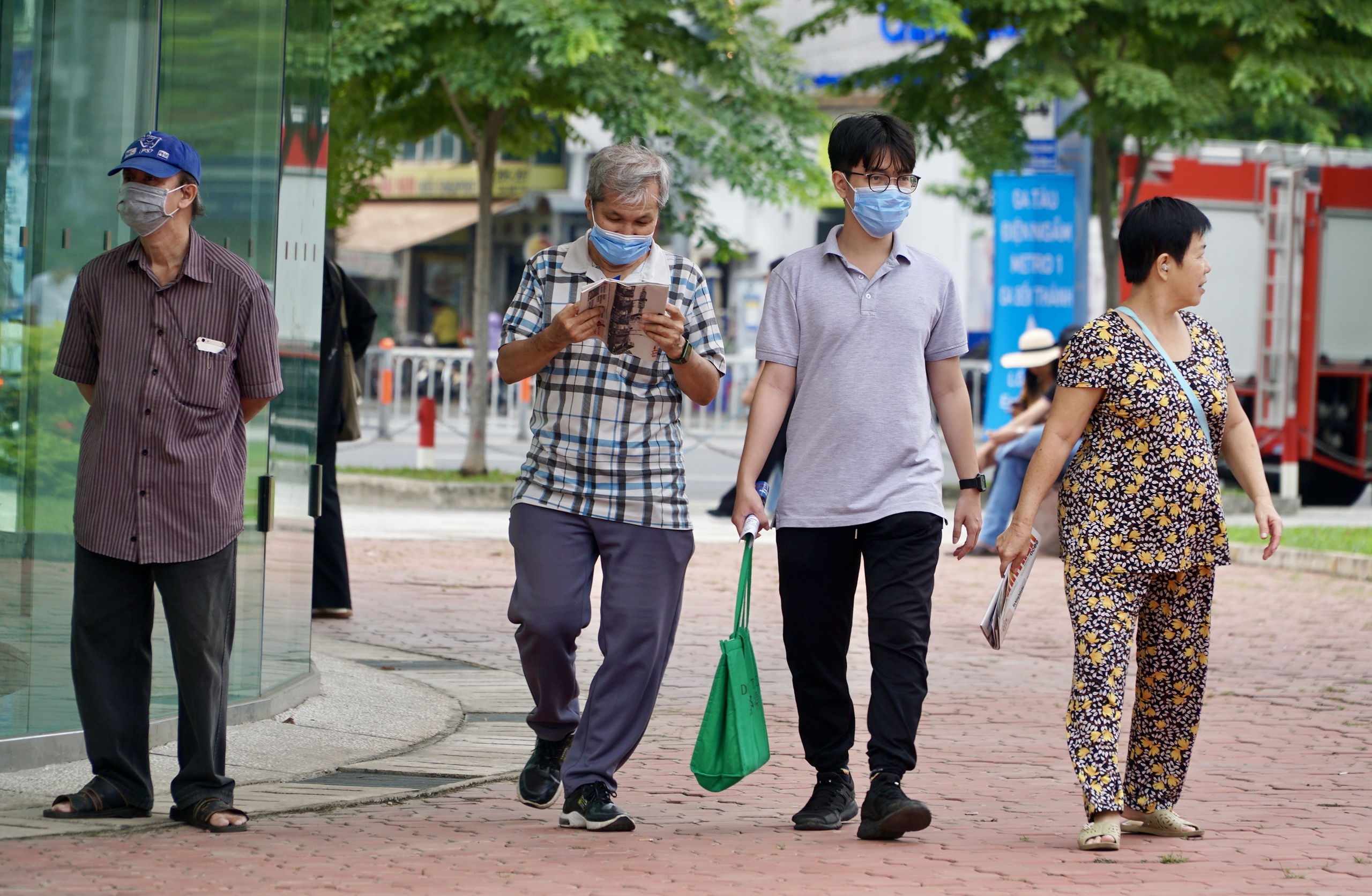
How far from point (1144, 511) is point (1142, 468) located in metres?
0.11

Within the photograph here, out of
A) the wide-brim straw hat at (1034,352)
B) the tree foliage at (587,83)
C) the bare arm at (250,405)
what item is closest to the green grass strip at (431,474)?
the tree foliage at (587,83)

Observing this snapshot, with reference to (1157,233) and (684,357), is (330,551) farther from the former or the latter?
(1157,233)

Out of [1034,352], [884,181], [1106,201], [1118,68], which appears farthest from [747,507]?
[1106,201]

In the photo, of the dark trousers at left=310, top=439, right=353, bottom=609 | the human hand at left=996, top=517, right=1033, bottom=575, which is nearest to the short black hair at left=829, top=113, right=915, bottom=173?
the human hand at left=996, top=517, right=1033, bottom=575

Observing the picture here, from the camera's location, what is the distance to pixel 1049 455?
4836 mm

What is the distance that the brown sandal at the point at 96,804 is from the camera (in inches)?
188

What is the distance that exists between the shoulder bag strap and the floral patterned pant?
0.38m

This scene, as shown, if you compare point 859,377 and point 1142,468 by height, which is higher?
point 859,377

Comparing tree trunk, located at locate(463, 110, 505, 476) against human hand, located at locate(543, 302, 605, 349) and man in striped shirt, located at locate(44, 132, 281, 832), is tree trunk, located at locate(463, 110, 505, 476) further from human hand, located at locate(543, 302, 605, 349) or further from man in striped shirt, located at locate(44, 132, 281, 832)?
human hand, located at locate(543, 302, 605, 349)

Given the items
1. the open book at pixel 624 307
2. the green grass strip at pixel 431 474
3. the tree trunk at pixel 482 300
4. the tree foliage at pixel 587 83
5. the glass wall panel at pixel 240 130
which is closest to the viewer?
the open book at pixel 624 307

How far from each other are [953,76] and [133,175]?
13286 millimetres

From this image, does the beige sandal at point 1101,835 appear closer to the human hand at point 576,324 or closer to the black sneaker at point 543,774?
the black sneaker at point 543,774

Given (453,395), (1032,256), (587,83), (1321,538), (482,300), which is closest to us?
(1321,538)

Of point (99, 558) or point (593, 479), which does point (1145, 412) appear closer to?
point (593, 479)
